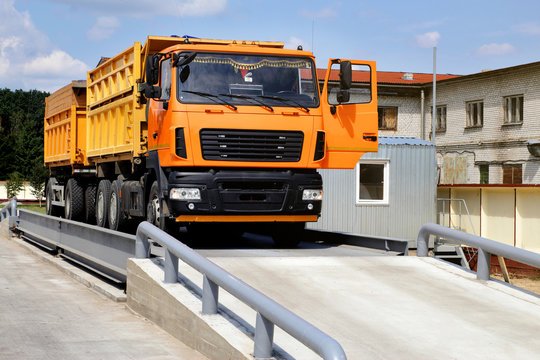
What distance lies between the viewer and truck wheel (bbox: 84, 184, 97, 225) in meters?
19.3

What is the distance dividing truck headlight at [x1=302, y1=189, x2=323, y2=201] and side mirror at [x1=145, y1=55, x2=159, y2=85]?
261cm

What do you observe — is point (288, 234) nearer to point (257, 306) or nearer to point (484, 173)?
point (257, 306)

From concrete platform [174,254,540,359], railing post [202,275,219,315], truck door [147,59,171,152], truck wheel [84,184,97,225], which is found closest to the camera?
Answer: concrete platform [174,254,540,359]

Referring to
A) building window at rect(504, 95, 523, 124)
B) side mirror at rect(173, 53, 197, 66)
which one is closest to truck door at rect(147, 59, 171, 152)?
side mirror at rect(173, 53, 197, 66)

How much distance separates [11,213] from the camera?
78.1 ft

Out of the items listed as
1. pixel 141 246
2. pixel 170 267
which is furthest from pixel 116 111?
pixel 170 267

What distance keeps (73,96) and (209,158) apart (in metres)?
8.65

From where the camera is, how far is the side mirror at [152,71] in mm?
12500

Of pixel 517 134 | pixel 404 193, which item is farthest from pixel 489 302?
pixel 517 134

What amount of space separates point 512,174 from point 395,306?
105 ft

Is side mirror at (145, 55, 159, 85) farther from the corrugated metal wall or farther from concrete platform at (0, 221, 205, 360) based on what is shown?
the corrugated metal wall

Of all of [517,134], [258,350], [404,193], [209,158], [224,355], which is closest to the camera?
[258,350]

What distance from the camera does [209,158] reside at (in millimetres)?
11758

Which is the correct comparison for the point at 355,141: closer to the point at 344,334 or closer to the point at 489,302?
the point at 489,302
